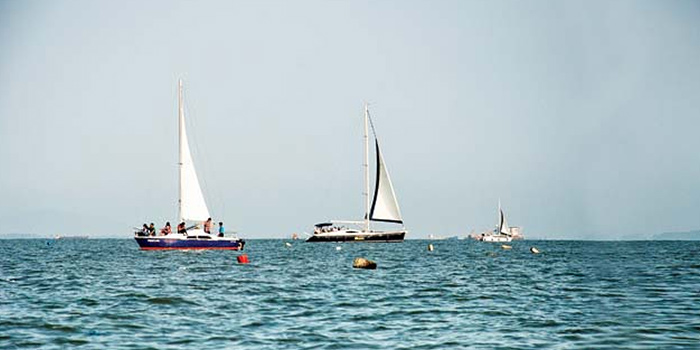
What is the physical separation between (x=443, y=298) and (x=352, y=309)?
218 inches

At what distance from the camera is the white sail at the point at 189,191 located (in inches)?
3083

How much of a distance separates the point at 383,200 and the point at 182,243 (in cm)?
5293

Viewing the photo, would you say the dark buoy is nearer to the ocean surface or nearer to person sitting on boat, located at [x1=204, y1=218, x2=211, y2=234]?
the ocean surface

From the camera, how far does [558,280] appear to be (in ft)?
128

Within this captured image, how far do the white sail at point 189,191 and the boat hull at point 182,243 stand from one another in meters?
4.75

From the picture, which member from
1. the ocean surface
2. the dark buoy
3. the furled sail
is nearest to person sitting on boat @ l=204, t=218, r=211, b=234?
the dark buoy

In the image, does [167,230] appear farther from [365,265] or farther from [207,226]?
[365,265]

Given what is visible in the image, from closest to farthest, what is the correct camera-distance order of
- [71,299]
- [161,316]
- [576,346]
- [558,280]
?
[576,346]
[161,316]
[71,299]
[558,280]

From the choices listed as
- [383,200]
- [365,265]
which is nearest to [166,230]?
[365,265]

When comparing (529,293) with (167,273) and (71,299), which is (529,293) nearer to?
(71,299)

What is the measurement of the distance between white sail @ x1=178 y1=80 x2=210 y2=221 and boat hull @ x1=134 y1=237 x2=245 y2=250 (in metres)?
4.75

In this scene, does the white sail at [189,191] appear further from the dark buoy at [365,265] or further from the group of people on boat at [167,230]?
the dark buoy at [365,265]

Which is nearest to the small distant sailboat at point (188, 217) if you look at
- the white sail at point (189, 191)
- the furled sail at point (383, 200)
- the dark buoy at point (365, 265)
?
the white sail at point (189, 191)

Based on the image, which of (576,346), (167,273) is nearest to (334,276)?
(167,273)
